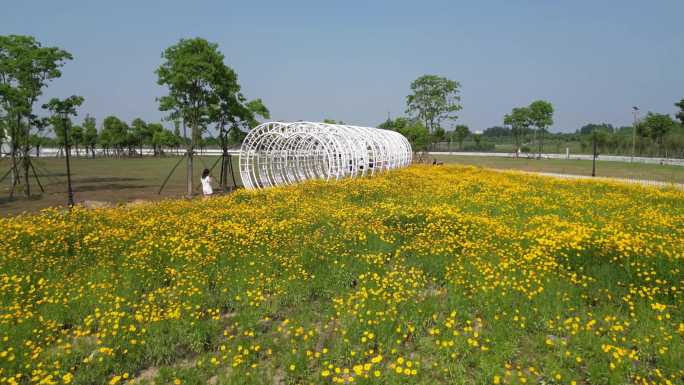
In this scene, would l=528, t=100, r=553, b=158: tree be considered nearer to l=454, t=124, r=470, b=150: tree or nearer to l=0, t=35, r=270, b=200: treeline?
l=454, t=124, r=470, b=150: tree

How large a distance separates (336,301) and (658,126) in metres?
74.0

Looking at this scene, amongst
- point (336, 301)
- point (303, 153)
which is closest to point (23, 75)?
point (303, 153)

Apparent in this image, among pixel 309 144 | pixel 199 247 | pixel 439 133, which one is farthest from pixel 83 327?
pixel 439 133

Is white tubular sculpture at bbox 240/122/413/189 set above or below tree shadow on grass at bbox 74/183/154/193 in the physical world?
above

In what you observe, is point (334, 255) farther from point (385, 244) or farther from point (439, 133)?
point (439, 133)

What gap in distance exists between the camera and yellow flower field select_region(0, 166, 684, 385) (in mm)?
4461

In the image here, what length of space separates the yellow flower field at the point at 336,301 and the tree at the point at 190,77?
1212 centimetres

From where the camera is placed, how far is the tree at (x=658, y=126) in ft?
198

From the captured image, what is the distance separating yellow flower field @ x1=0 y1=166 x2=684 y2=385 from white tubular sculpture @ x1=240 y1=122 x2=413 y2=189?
1128cm

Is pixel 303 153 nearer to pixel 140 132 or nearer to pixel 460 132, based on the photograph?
pixel 140 132

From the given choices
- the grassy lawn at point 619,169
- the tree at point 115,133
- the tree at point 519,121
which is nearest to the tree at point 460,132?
the tree at point 519,121

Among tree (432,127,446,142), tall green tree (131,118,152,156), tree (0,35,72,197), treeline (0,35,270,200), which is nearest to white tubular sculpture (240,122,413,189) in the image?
treeline (0,35,270,200)

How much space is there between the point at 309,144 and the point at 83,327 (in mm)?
22512

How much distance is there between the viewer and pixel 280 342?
5.04 metres
